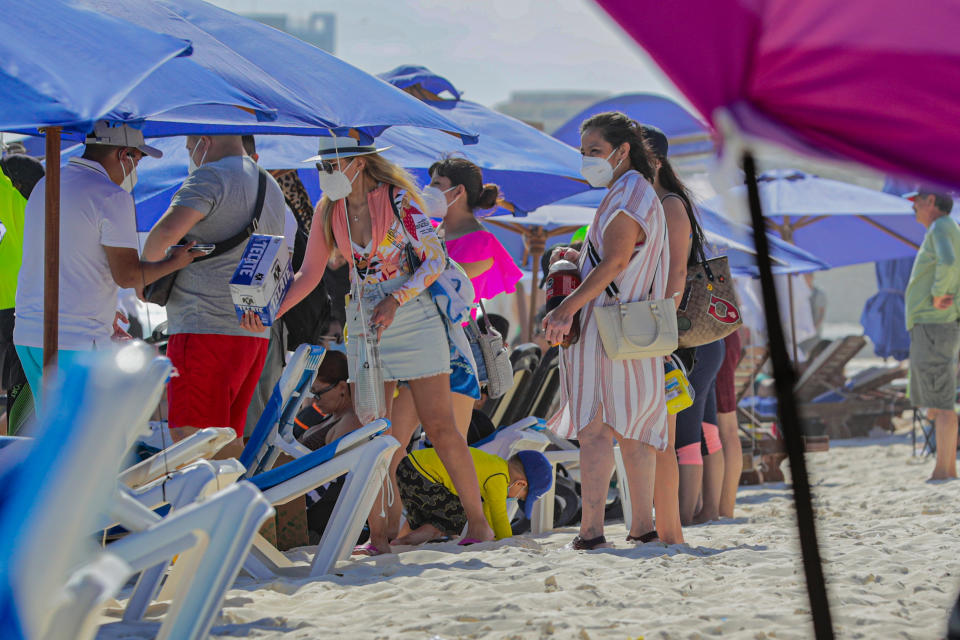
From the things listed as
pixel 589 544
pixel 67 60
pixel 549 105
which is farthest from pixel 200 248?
pixel 549 105

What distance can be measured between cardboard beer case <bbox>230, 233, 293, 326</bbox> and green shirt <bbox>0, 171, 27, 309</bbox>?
158cm

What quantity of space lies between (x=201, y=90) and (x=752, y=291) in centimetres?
1028

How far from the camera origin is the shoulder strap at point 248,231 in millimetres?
3975

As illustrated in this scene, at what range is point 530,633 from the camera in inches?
106

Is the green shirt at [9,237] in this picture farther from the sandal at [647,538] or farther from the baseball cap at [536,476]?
the sandal at [647,538]

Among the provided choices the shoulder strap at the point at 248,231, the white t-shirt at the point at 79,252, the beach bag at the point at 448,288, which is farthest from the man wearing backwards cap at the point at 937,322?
the white t-shirt at the point at 79,252

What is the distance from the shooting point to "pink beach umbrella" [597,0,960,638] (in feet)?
5.46

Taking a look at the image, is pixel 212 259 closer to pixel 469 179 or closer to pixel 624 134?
pixel 469 179

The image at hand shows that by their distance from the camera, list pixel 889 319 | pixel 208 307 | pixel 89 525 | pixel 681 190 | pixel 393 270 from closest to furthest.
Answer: pixel 89 525 → pixel 208 307 → pixel 393 270 → pixel 681 190 → pixel 889 319

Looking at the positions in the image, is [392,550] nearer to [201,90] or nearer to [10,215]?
[201,90]

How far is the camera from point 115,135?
11.9ft

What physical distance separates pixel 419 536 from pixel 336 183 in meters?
1.45

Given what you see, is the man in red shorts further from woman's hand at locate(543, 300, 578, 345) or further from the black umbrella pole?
the black umbrella pole

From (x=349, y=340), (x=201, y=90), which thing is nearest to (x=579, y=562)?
(x=349, y=340)
